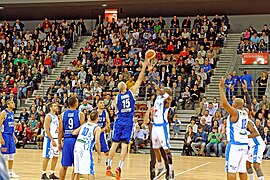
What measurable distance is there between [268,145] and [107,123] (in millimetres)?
7039

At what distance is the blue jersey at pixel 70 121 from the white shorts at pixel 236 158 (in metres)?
2.45

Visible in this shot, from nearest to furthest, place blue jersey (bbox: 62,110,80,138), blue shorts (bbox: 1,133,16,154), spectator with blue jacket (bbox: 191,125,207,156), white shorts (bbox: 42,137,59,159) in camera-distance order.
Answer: blue jersey (bbox: 62,110,80,138)
white shorts (bbox: 42,137,59,159)
blue shorts (bbox: 1,133,16,154)
spectator with blue jacket (bbox: 191,125,207,156)

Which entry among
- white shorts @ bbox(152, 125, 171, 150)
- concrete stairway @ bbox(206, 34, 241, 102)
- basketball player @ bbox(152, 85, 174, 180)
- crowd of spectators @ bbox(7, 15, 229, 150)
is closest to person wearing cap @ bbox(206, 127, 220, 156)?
crowd of spectators @ bbox(7, 15, 229, 150)

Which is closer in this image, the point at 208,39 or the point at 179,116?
the point at 179,116

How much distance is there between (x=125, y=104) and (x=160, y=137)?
89cm

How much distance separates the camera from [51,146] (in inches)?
360

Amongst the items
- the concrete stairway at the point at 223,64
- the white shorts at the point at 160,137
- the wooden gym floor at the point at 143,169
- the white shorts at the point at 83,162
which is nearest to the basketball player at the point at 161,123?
the white shorts at the point at 160,137

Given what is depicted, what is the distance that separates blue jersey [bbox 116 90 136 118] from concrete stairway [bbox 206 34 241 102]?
36.4ft

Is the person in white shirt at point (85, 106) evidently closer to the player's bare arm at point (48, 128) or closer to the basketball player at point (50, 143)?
the basketball player at point (50, 143)

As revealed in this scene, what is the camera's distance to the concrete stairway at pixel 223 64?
19.5 metres

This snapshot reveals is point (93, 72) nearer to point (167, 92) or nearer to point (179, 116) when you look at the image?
point (179, 116)

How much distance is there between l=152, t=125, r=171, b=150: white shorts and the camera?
847cm

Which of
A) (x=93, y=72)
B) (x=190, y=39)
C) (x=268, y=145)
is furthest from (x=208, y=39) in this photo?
(x=268, y=145)

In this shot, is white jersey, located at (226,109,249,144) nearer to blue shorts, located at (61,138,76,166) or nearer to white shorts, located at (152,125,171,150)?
white shorts, located at (152,125,171,150)
